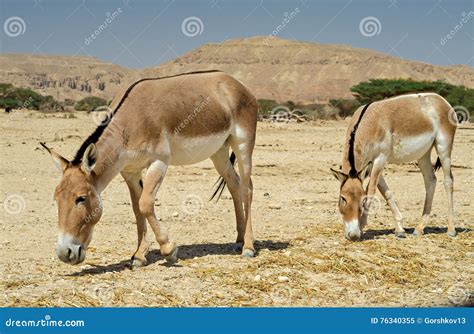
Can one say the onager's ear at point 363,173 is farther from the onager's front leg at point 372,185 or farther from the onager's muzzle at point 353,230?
the onager's muzzle at point 353,230

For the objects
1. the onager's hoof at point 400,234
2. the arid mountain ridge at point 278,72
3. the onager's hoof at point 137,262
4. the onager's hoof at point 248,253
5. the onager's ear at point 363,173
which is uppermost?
the arid mountain ridge at point 278,72

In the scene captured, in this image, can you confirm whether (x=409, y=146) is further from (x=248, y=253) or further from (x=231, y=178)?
(x=248, y=253)

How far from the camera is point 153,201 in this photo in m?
7.89

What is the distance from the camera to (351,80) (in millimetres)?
163500

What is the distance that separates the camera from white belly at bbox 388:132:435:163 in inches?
406

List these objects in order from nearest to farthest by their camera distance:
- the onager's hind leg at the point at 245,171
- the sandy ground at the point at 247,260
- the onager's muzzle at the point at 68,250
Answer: the onager's muzzle at the point at 68,250, the sandy ground at the point at 247,260, the onager's hind leg at the point at 245,171

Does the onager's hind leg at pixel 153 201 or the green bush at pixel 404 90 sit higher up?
the green bush at pixel 404 90

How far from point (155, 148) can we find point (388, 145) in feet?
13.3

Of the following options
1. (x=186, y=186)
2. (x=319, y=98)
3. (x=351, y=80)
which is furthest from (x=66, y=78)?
(x=186, y=186)

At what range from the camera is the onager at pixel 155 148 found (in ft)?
23.6

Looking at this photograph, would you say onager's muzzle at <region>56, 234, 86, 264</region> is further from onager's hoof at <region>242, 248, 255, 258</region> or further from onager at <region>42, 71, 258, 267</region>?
onager's hoof at <region>242, 248, 255, 258</region>

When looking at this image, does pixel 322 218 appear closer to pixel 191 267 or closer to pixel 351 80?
pixel 191 267

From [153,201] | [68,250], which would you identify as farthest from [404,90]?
[68,250]

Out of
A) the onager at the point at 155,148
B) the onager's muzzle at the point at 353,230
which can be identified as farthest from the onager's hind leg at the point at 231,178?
the onager's muzzle at the point at 353,230
